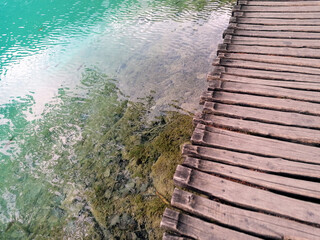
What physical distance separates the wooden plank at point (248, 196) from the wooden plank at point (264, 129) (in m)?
0.81

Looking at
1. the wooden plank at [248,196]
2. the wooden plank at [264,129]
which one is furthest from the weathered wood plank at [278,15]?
the wooden plank at [248,196]

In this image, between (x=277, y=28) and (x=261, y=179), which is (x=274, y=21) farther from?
(x=261, y=179)

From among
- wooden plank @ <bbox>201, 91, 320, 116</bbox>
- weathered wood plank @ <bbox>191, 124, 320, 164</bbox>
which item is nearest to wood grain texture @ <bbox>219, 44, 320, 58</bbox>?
wooden plank @ <bbox>201, 91, 320, 116</bbox>

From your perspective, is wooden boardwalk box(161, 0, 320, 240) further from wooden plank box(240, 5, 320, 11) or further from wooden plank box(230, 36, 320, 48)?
wooden plank box(240, 5, 320, 11)

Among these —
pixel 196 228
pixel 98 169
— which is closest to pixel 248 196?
pixel 196 228

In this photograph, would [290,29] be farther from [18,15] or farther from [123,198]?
[18,15]

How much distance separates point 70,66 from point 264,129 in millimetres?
6063

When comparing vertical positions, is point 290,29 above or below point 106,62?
above

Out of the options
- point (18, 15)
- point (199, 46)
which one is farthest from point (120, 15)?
point (18, 15)

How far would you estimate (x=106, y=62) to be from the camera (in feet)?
22.5

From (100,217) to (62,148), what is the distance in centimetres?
182

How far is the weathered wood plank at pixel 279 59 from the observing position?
3.60 metres

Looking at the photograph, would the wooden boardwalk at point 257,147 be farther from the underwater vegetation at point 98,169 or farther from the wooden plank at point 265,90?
the underwater vegetation at point 98,169

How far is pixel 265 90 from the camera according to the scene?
11.0 feet
